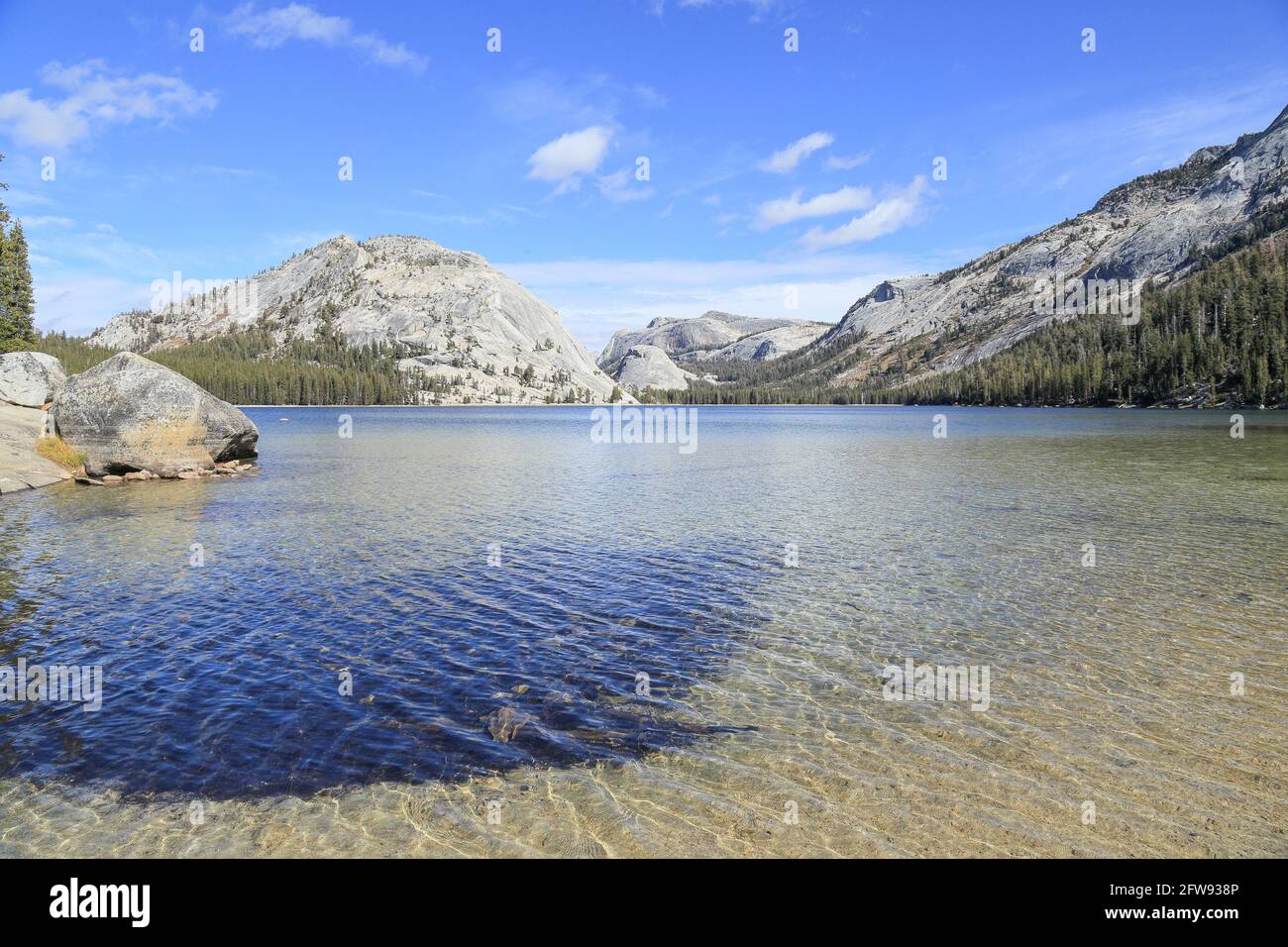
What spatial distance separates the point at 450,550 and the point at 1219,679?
66.7 feet

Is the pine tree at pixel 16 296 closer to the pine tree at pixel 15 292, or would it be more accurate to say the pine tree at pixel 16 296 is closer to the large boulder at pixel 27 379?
the pine tree at pixel 15 292

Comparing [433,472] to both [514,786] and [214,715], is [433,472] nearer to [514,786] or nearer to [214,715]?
[214,715]

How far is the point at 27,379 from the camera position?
4891 centimetres

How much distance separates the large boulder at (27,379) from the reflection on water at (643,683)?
1037 inches

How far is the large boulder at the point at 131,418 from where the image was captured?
3872 cm

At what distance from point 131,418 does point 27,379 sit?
57.5 feet

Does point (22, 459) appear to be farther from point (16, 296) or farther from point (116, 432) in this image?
point (16, 296)

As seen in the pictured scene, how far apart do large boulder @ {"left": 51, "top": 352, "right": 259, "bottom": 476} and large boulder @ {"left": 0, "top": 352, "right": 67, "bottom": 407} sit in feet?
44.5

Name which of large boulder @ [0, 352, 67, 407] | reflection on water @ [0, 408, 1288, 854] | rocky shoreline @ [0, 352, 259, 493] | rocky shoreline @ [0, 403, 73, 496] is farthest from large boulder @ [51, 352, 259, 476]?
large boulder @ [0, 352, 67, 407]

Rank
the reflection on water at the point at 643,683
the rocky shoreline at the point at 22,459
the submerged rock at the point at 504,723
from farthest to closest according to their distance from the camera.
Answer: the rocky shoreline at the point at 22,459, the submerged rock at the point at 504,723, the reflection on water at the point at 643,683

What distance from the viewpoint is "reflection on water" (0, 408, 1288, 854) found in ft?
27.9

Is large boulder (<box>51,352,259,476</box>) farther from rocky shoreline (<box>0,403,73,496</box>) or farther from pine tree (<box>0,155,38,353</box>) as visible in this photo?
pine tree (<box>0,155,38,353</box>)

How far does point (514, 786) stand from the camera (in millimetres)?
9320

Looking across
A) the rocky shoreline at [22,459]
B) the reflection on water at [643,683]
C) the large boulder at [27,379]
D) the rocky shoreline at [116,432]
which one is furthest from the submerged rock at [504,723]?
the large boulder at [27,379]
